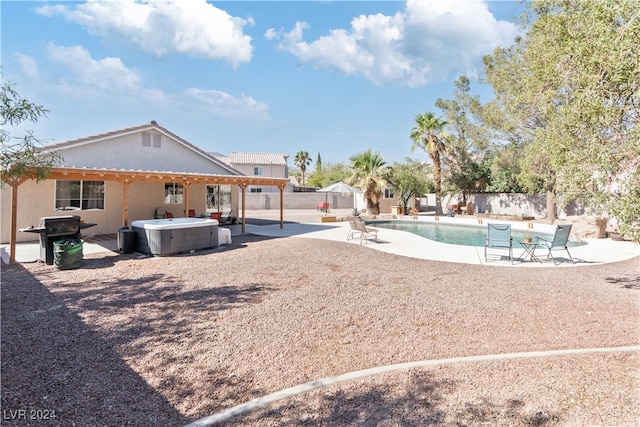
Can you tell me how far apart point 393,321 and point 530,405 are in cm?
237

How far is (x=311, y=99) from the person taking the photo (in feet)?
81.9

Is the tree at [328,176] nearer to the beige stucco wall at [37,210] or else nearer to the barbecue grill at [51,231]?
the beige stucco wall at [37,210]

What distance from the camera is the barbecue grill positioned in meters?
9.09

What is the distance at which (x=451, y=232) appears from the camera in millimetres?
19156

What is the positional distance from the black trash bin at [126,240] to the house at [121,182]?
0.87 meters

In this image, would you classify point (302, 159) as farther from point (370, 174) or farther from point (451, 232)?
point (451, 232)

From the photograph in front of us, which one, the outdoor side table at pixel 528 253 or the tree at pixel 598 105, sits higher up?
the tree at pixel 598 105

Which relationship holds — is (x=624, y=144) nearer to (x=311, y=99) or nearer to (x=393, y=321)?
(x=393, y=321)

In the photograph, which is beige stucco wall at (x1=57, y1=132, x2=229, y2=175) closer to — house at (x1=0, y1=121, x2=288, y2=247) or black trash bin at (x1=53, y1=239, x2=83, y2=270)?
house at (x1=0, y1=121, x2=288, y2=247)

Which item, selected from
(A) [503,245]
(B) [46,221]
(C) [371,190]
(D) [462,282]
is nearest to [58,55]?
(B) [46,221]

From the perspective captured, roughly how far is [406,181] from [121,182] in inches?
869

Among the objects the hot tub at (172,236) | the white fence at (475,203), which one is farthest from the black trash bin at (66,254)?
the white fence at (475,203)

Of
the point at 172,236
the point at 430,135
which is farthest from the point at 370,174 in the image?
the point at 172,236

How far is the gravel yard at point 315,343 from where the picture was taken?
3158 millimetres
